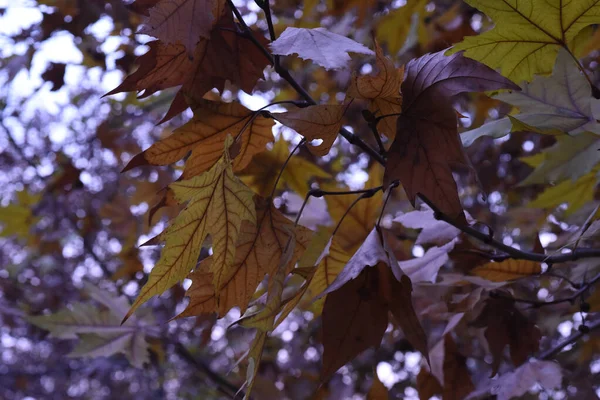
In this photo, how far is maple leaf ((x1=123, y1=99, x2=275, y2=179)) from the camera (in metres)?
0.69

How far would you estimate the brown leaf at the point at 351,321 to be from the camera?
1.97 ft

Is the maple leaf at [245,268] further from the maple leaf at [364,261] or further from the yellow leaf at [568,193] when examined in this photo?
the yellow leaf at [568,193]

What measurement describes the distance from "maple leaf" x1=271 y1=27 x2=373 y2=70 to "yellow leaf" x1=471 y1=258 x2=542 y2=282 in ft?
1.53

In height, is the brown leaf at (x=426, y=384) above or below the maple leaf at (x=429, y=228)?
below

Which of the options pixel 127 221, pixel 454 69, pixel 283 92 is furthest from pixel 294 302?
pixel 283 92

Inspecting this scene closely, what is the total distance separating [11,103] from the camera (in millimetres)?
3070

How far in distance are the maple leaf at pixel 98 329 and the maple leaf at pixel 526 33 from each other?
40.3 inches

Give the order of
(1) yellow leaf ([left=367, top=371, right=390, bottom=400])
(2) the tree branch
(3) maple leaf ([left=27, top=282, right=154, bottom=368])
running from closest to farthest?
(2) the tree branch
(1) yellow leaf ([left=367, top=371, right=390, bottom=400])
(3) maple leaf ([left=27, top=282, right=154, bottom=368])

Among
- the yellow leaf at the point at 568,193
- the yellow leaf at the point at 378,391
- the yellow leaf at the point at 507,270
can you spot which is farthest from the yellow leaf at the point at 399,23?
the yellow leaf at the point at 378,391

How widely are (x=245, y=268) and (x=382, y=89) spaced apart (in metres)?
0.27

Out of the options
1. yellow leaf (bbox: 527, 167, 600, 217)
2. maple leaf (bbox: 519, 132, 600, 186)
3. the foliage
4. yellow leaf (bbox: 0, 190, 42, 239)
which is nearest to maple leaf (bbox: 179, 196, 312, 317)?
the foliage

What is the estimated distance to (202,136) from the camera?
27.9 inches

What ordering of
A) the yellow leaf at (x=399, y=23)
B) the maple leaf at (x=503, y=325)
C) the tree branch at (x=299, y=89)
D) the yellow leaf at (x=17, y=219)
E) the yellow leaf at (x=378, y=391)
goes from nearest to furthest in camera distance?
the tree branch at (x=299, y=89) < the yellow leaf at (x=378, y=391) < the maple leaf at (x=503, y=325) < the yellow leaf at (x=399, y=23) < the yellow leaf at (x=17, y=219)

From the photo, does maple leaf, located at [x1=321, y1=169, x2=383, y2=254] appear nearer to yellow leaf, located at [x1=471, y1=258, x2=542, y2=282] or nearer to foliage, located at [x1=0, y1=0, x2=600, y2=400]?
foliage, located at [x1=0, y1=0, x2=600, y2=400]
